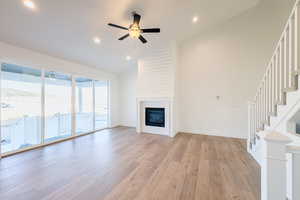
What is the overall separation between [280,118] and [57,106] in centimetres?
566

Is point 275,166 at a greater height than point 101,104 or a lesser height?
lesser

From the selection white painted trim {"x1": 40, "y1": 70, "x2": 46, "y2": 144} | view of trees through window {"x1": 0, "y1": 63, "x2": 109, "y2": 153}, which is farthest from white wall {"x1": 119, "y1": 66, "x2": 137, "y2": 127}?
white painted trim {"x1": 40, "y1": 70, "x2": 46, "y2": 144}

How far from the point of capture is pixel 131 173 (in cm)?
243

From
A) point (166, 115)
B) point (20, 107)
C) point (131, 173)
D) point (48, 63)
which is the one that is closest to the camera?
point (131, 173)

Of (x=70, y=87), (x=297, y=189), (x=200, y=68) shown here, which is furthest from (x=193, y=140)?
(x=70, y=87)

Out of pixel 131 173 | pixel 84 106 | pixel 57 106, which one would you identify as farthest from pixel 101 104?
pixel 131 173

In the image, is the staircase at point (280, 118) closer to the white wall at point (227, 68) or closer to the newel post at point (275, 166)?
the newel post at point (275, 166)

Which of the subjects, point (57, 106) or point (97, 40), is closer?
point (97, 40)

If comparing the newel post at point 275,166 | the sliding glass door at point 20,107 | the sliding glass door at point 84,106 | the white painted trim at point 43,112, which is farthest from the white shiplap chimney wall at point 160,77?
the newel post at point 275,166

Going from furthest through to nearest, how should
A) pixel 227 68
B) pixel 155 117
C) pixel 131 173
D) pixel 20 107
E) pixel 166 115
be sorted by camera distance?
pixel 155 117, pixel 166 115, pixel 227 68, pixel 20 107, pixel 131 173

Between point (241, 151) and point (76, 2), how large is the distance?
202 inches

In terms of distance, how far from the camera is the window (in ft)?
19.8

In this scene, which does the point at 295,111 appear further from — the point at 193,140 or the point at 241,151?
the point at 193,140

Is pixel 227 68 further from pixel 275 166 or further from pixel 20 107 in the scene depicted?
pixel 20 107
